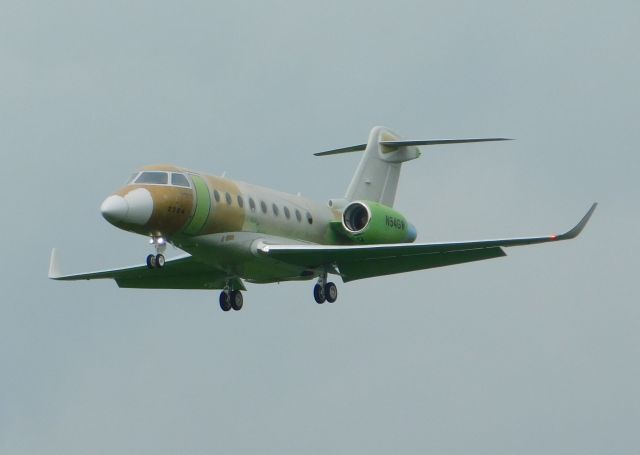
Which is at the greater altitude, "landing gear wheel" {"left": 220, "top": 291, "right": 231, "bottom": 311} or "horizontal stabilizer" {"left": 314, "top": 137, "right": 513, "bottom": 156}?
"horizontal stabilizer" {"left": 314, "top": 137, "right": 513, "bottom": 156}

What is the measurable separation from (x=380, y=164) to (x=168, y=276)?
663 cm

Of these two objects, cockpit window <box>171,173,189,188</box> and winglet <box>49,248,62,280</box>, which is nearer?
cockpit window <box>171,173,189,188</box>

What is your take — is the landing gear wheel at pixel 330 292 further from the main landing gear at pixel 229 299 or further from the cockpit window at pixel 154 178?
the cockpit window at pixel 154 178

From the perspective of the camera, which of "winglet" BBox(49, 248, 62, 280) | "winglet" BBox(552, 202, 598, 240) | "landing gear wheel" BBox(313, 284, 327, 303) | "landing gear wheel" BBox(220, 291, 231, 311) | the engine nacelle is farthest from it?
"winglet" BBox(49, 248, 62, 280)

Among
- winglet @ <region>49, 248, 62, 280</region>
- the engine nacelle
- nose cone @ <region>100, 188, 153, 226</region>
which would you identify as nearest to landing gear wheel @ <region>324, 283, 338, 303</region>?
the engine nacelle

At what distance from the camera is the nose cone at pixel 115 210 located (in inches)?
1563

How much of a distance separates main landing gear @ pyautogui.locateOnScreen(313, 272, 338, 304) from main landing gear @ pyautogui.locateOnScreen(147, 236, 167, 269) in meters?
5.09

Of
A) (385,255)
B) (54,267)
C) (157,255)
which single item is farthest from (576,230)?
(54,267)

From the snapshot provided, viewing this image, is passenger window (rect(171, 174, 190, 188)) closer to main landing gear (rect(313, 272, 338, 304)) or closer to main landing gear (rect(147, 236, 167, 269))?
main landing gear (rect(147, 236, 167, 269))

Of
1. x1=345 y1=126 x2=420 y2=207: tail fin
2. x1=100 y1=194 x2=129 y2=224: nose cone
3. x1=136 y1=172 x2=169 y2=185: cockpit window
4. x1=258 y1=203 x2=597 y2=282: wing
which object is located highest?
x1=345 y1=126 x2=420 y2=207: tail fin

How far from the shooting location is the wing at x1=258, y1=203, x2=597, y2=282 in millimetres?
42375

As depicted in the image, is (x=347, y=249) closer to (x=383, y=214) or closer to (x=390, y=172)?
(x=383, y=214)

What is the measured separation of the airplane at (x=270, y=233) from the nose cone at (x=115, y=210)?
0.02 metres

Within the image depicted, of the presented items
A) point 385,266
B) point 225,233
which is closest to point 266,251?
point 225,233
